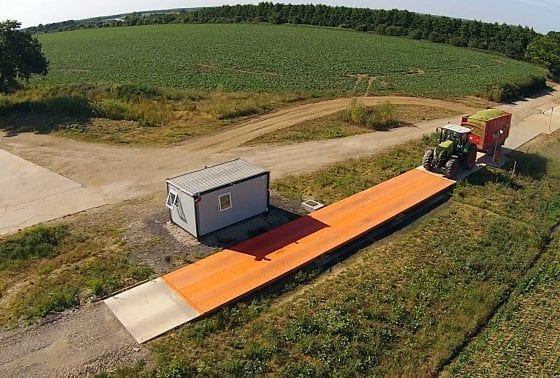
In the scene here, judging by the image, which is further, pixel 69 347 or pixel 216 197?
pixel 216 197

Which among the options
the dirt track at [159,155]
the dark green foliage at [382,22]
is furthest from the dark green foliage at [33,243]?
the dark green foliage at [382,22]

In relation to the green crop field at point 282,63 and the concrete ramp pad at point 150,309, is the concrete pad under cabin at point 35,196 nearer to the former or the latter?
the concrete ramp pad at point 150,309

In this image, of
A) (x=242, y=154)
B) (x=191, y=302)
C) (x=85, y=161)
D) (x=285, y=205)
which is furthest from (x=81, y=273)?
(x=242, y=154)

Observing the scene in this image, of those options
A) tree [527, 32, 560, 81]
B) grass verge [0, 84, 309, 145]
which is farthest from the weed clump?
tree [527, 32, 560, 81]

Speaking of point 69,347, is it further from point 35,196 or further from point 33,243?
point 35,196

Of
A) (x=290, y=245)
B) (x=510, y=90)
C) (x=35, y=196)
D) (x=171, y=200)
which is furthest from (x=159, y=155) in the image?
(x=510, y=90)

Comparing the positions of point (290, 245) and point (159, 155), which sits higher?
point (159, 155)
